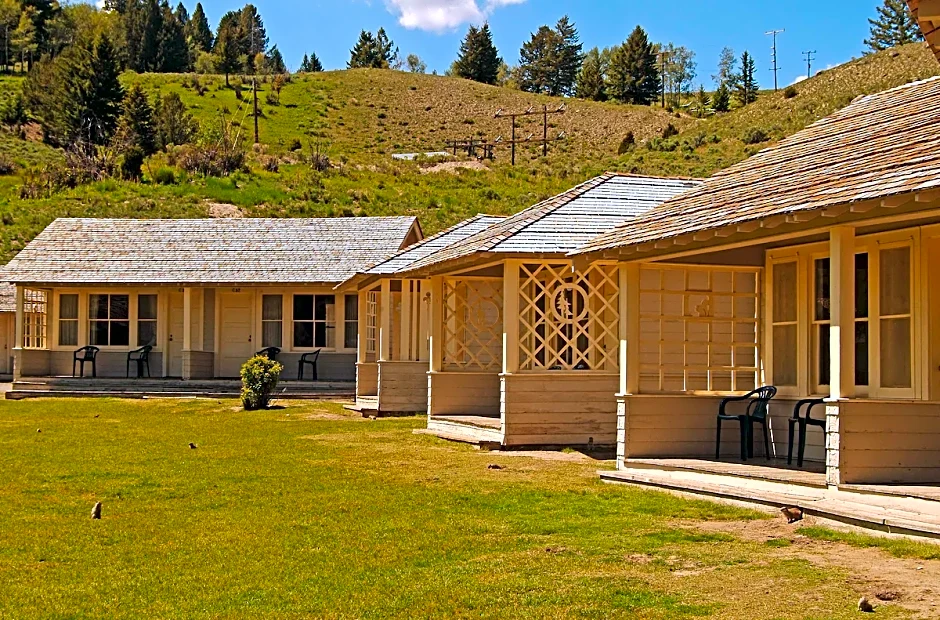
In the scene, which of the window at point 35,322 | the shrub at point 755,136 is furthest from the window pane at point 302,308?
the shrub at point 755,136

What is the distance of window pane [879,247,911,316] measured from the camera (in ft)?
35.4

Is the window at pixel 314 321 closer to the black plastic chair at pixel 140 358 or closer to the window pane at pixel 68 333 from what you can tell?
the black plastic chair at pixel 140 358

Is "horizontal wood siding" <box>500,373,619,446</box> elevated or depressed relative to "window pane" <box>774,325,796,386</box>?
depressed

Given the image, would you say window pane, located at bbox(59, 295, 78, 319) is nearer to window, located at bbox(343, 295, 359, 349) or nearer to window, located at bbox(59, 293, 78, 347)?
window, located at bbox(59, 293, 78, 347)

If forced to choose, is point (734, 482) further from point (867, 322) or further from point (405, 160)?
point (405, 160)

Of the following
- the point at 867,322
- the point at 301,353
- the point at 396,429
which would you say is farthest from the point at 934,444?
the point at 301,353

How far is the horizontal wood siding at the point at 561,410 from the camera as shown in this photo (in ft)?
51.8

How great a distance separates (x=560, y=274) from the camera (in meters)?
15.6

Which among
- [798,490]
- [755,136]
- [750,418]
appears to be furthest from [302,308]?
[755,136]

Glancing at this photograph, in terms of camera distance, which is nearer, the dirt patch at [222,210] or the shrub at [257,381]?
the shrub at [257,381]

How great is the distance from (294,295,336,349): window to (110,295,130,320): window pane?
4565 millimetres

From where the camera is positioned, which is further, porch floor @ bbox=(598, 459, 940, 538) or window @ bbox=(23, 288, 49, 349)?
window @ bbox=(23, 288, 49, 349)

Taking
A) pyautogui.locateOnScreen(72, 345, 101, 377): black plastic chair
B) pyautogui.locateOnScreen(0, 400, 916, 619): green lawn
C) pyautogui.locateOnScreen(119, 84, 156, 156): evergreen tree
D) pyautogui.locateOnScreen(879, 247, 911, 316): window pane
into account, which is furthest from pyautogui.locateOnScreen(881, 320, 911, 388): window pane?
pyautogui.locateOnScreen(119, 84, 156, 156): evergreen tree

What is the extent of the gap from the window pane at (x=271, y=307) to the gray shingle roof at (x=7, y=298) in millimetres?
7992
